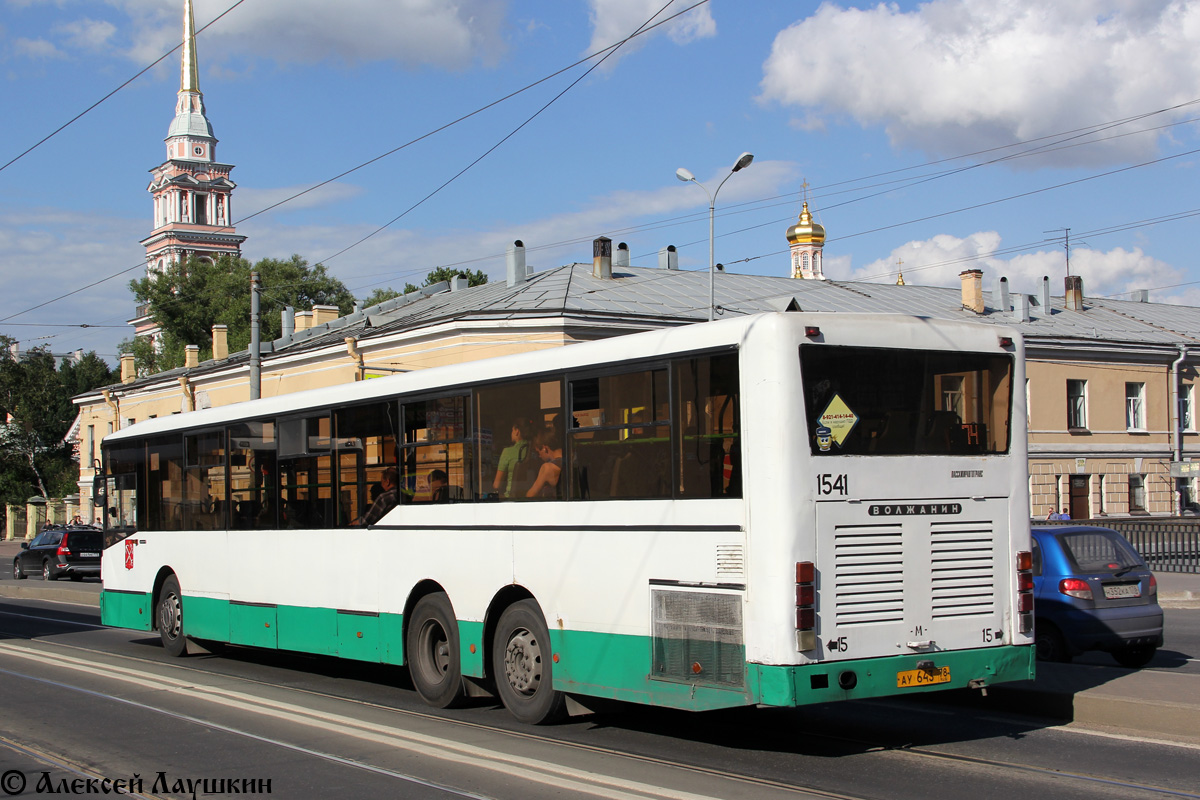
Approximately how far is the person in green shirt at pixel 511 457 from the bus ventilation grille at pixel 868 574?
2925 mm

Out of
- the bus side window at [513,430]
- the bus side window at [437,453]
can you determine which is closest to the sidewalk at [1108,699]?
the bus side window at [513,430]

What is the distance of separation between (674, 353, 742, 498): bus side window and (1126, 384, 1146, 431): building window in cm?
4591

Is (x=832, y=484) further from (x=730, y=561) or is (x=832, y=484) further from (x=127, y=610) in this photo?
(x=127, y=610)

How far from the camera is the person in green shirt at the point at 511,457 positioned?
9938mm

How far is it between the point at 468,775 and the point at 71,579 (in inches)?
1322

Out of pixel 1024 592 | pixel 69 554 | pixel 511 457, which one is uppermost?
pixel 511 457

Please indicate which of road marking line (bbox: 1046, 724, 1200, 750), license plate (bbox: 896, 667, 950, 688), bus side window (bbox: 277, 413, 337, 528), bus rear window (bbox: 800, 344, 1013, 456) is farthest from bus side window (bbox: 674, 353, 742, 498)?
bus side window (bbox: 277, 413, 337, 528)

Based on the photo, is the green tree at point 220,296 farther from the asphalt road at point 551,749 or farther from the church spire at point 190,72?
the asphalt road at point 551,749

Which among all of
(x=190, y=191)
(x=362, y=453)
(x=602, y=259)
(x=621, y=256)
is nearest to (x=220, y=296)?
(x=190, y=191)

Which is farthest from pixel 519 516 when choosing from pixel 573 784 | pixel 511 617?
pixel 573 784

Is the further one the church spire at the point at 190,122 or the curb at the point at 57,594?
the church spire at the point at 190,122

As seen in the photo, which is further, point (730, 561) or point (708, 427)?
point (708, 427)

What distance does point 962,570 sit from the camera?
8539 mm

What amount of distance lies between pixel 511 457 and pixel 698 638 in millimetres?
2544
